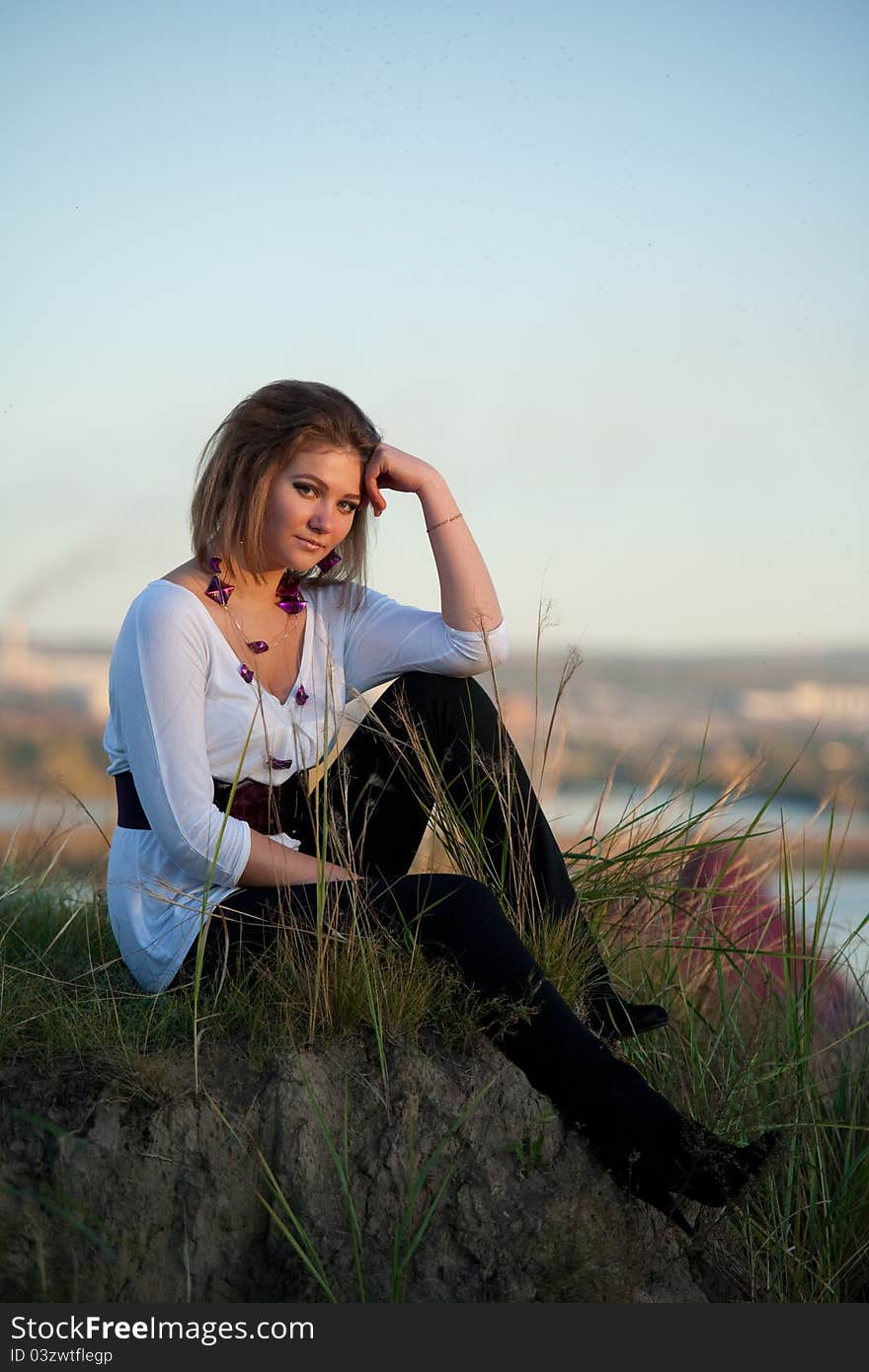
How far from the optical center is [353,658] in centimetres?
338

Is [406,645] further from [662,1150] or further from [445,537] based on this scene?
[662,1150]

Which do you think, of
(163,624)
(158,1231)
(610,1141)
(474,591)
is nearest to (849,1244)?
(610,1141)

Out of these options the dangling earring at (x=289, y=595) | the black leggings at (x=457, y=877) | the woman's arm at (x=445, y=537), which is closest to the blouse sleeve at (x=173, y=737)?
the black leggings at (x=457, y=877)

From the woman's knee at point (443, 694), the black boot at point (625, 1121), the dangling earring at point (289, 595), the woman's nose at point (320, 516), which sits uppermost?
the woman's nose at point (320, 516)

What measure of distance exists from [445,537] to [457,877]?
0.96 meters

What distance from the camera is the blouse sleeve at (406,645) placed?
3.17 meters

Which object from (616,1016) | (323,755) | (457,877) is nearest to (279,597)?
(323,755)

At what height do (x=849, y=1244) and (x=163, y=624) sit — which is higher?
(x=163, y=624)

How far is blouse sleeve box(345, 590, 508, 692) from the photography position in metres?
3.17

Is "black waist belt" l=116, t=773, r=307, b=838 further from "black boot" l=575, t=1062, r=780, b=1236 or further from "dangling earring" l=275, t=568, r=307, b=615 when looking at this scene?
"black boot" l=575, t=1062, r=780, b=1236

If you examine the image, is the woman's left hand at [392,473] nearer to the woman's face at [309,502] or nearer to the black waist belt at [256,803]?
the woman's face at [309,502]

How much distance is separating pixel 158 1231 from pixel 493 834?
45.7 inches

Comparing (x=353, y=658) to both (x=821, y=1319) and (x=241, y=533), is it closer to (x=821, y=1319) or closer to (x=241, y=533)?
(x=241, y=533)

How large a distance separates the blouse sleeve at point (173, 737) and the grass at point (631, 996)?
244mm
